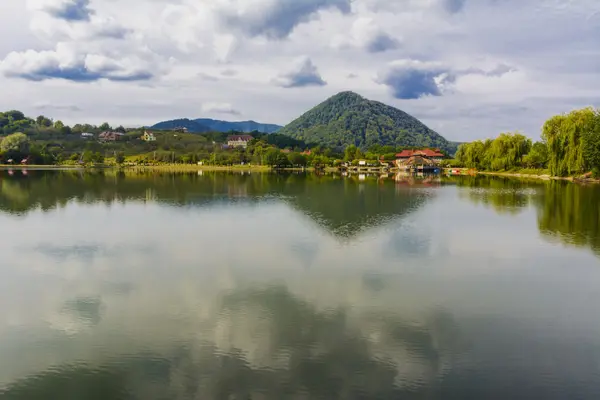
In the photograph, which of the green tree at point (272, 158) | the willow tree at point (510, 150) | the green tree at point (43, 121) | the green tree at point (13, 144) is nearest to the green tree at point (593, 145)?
the willow tree at point (510, 150)

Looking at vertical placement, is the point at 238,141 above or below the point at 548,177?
above

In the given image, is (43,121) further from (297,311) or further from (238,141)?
(297,311)

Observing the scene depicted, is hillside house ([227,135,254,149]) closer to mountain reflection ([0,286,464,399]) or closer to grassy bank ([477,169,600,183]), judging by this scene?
grassy bank ([477,169,600,183])

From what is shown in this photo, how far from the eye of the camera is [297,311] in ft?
39.0

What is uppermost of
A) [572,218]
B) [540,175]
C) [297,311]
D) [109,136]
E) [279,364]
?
[109,136]

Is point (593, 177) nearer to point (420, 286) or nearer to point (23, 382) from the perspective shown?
point (420, 286)

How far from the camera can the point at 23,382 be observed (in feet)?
27.3

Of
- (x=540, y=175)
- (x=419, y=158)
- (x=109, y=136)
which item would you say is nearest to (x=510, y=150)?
(x=540, y=175)

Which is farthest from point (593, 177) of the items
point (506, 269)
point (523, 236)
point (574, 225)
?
point (506, 269)

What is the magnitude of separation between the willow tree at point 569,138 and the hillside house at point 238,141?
384ft

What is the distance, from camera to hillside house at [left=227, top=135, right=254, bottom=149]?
550ft

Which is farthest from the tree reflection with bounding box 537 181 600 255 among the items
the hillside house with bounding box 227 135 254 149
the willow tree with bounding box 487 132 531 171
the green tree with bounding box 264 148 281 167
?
the hillside house with bounding box 227 135 254 149

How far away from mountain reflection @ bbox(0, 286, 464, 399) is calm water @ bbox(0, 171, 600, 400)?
4cm

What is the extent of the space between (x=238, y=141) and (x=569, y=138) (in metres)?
132
